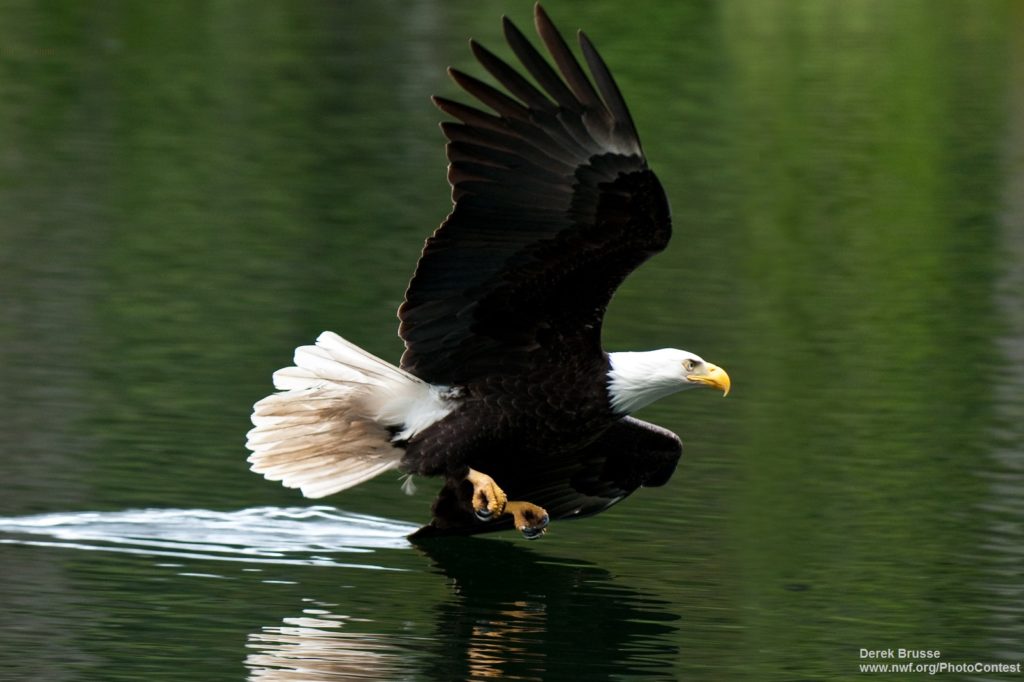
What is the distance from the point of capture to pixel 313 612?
650 centimetres

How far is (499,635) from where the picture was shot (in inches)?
255

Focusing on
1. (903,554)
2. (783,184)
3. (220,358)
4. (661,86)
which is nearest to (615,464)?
(903,554)

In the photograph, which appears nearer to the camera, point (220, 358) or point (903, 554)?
point (903, 554)

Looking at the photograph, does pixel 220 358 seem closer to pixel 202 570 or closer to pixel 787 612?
pixel 202 570

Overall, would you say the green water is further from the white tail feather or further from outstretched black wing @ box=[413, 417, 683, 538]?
the white tail feather

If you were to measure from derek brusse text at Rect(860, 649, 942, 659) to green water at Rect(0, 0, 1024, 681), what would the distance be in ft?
0.15

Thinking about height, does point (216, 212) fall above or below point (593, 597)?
above

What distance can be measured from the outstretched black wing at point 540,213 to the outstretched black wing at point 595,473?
597 mm

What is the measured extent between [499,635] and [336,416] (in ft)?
3.19

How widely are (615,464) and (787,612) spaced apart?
79cm

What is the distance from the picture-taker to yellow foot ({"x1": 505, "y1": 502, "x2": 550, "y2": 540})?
6980mm

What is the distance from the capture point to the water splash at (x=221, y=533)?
6992mm

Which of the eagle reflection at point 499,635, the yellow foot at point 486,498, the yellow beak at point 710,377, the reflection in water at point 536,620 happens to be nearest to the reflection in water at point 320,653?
the eagle reflection at point 499,635

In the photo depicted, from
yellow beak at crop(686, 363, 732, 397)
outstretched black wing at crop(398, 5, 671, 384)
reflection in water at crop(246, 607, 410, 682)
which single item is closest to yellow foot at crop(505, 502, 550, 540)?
outstretched black wing at crop(398, 5, 671, 384)
